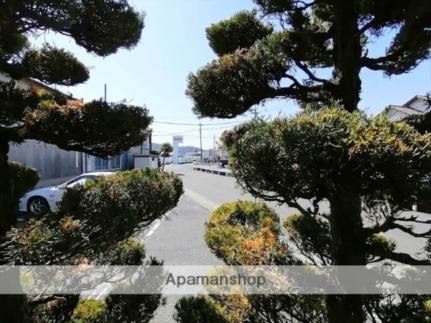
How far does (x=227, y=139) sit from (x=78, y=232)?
1.79 metres

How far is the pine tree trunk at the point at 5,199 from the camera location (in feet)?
8.35

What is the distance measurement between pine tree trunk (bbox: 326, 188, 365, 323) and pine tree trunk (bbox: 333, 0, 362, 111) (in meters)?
1.04

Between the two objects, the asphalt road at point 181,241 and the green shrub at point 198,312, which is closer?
the green shrub at point 198,312

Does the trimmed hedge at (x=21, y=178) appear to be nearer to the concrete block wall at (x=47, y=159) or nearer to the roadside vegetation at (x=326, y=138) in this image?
the roadside vegetation at (x=326, y=138)

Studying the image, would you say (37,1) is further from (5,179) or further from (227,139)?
(227,139)

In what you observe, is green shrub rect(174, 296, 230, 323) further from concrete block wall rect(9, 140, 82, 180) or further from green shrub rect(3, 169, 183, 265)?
concrete block wall rect(9, 140, 82, 180)

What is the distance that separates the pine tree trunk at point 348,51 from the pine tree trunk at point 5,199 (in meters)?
2.86

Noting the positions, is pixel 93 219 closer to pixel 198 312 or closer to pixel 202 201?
pixel 198 312

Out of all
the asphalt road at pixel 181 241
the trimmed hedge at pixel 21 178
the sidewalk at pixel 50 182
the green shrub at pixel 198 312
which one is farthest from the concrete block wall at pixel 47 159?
the green shrub at pixel 198 312

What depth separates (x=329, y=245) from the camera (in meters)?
4.03

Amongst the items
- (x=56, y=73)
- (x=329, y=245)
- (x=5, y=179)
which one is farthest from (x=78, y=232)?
(x=329, y=245)

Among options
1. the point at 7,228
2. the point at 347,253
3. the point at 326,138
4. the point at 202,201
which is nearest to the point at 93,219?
the point at 7,228

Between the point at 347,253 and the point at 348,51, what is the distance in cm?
181

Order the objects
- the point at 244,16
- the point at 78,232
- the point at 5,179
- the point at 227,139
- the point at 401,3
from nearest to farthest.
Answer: the point at 78,232 < the point at 5,179 < the point at 401,3 < the point at 227,139 < the point at 244,16
